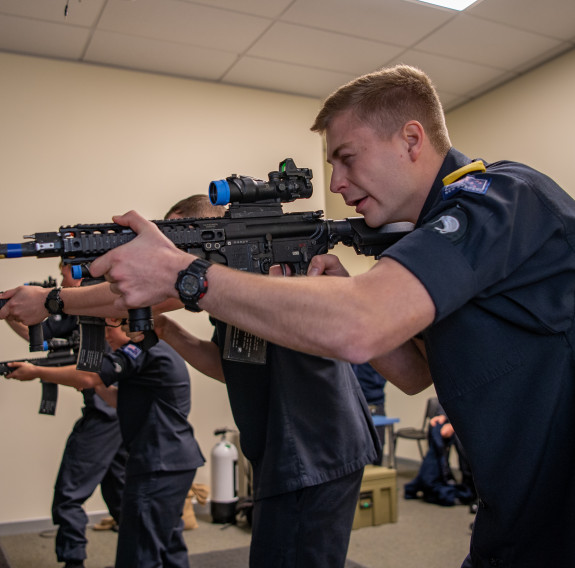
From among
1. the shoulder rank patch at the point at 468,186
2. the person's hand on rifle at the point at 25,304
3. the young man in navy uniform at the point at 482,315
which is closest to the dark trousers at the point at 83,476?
the person's hand on rifle at the point at 25,304

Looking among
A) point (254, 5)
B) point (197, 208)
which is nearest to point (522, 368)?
point (197, 208)

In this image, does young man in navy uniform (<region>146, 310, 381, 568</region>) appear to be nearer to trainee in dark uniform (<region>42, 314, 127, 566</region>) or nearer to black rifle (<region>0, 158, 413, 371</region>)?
black rifle (<region>0, 158, 413, 371</region>)

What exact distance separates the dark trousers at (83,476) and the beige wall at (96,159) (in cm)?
75

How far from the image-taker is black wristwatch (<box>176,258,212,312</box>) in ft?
3.36

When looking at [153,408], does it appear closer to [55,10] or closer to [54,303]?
[54,303]

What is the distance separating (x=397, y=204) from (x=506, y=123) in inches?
166

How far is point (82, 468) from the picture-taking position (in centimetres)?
360

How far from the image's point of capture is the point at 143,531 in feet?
8.37

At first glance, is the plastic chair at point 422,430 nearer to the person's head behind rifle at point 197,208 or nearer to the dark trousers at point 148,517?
the dark trousers at point 148,517

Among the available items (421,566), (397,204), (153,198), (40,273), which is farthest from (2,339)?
(397,204)

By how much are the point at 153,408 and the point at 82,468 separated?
1.11 meters

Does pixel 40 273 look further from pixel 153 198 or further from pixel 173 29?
pixel 173 29

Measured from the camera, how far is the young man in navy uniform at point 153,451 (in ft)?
8.41

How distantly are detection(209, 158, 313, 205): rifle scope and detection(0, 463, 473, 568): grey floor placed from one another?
2616 mm
